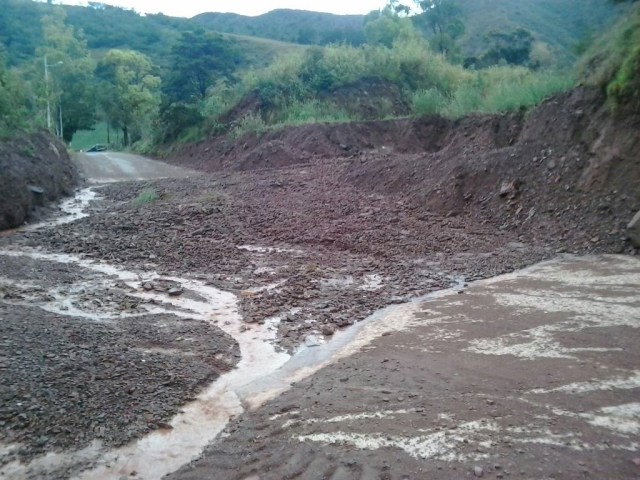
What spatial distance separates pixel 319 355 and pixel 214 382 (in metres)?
1.34

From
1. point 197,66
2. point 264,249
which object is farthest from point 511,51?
point 264,249

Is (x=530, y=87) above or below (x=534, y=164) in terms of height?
above

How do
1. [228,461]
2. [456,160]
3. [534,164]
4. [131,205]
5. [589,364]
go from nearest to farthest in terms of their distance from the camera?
[228,461] → [589,364] → [534,164] → [456,160] → [131,205]

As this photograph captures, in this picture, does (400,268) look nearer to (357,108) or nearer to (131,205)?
(131,205)

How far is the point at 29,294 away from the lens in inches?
349

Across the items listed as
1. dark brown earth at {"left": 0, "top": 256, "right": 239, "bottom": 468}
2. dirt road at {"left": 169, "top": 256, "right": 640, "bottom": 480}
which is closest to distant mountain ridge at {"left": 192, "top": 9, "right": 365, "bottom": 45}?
dark brown earth at {"left": 0, "top": 256, "right": 239, "bottom": 468}

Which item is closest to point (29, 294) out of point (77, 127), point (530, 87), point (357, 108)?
point (530, 87)

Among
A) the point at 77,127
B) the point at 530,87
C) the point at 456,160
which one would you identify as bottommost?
the point at 77,127

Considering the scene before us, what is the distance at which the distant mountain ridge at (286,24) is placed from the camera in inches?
3632

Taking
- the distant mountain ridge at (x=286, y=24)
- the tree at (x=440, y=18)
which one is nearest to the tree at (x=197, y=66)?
the tree at (x=440, y=18)

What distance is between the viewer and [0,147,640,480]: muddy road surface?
4625 millimetres

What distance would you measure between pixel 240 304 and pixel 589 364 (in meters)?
5.16

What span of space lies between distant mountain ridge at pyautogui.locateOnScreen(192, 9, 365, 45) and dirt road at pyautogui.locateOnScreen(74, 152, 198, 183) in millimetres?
59049

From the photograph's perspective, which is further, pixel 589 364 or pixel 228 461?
pixel 589 364
